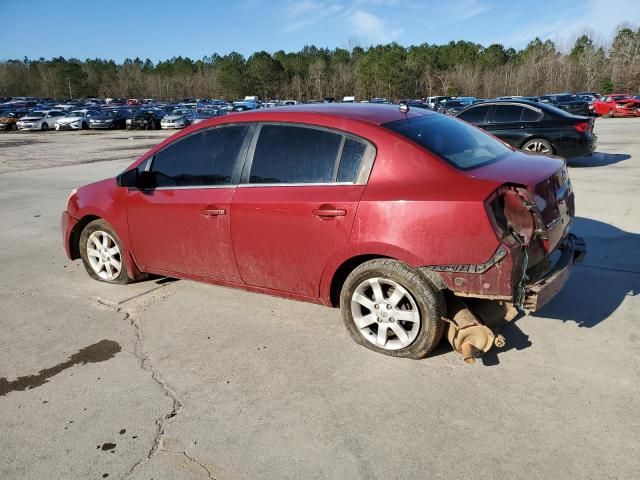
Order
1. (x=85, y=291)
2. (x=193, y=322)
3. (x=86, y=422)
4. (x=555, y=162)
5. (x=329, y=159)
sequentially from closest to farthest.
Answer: (x=86, y=422) < (x=329, y=159) < (x=555, y=162) < (x=193, y=322) < (x=85, y=291)

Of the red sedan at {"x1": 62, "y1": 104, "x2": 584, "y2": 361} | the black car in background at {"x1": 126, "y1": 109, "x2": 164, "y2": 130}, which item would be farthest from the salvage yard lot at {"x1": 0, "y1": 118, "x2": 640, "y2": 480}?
the black car in background at {"x1": 126, "y1": 109, "x2": 164, "y2": 130}

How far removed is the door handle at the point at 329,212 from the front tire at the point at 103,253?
2.33m

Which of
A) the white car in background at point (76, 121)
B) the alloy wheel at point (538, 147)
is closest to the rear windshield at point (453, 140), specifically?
the alloy wheel at point (538, 147)

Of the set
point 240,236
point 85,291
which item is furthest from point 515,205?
point 85,291

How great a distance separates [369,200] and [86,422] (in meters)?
2.16

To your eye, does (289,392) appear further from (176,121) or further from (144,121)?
(144,121)

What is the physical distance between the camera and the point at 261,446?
270 cm

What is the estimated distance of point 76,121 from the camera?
37.5 meters

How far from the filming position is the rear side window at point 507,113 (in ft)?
38.4

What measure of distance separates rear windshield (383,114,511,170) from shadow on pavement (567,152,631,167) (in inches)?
369

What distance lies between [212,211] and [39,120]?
3969 cm

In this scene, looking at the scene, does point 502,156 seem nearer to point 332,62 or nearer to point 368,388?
point 368,388

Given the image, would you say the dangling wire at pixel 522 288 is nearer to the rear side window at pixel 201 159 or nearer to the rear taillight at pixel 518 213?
the rear taillight at pixel 518 213

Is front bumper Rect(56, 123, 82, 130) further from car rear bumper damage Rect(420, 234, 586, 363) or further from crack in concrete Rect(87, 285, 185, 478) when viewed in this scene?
car rear bumper damage Rect(420, 234, 586, 363)
